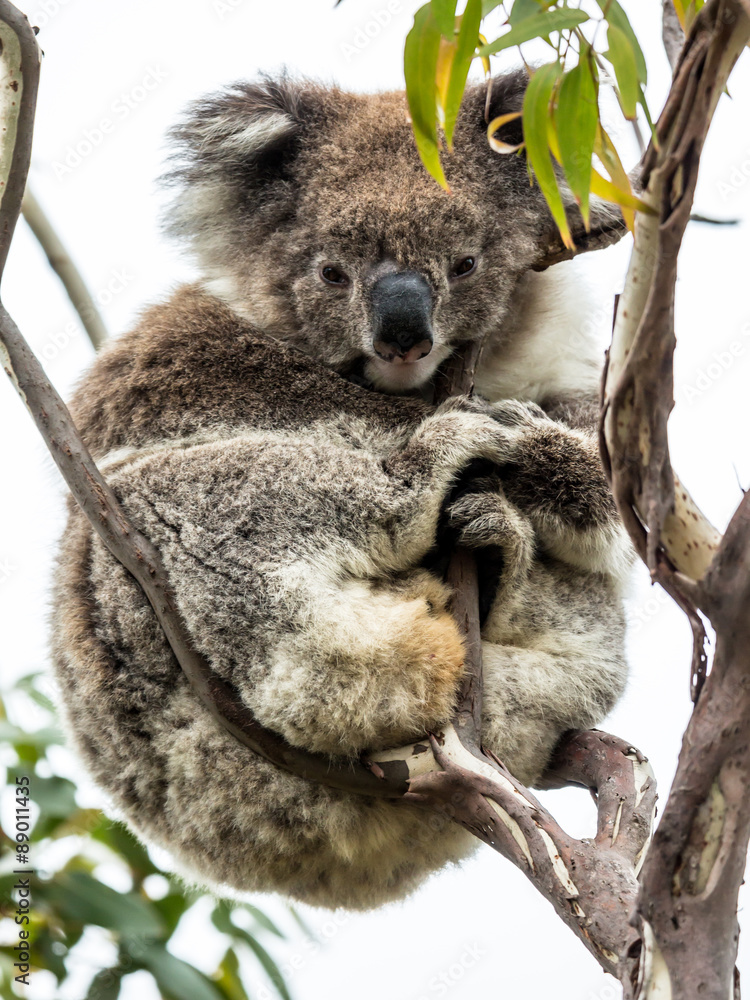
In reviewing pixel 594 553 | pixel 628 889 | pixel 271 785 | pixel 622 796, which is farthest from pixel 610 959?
pixel 594 553

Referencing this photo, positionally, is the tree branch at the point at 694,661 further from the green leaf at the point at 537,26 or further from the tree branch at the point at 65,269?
the tree branch at the point at 65,269

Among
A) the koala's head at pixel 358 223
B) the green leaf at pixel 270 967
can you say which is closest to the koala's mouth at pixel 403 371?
the koala's head at pixel 358 223

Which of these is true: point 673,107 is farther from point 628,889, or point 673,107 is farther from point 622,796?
point 622,796

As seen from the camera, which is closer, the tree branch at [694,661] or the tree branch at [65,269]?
the tree branch at [694,661]

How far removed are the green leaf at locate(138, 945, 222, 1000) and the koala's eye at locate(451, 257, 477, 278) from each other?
228 centimetres

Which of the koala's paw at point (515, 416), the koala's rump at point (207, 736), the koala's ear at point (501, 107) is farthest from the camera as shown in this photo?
the koala's ear at point (501, 107)

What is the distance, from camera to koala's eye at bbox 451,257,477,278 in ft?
8.88

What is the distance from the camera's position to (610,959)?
1.71m

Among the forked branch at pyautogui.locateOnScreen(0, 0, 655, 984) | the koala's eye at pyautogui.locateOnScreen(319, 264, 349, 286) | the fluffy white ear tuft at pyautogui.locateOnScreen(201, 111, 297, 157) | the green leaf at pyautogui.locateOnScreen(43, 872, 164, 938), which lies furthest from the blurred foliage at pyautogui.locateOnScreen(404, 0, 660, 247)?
the green leaf at pyautogui.locateOnScreen(43, 872, 164, 938)

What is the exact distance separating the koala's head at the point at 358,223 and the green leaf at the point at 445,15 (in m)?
1.13

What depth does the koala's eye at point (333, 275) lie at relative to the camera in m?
2.77

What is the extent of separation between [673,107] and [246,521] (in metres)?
1.45

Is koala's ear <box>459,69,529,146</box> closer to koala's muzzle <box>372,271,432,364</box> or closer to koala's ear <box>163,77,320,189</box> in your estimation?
koala's ear <box>163,77,320,189</box>

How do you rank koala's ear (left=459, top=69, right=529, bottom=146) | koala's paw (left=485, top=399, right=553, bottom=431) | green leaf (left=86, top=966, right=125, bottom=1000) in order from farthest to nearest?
1. green leaf (left=86, top=966, right=125, bottom=1000)
2. koala's ear (left=459, top=69, right=529, bottom=146)
3. koala's paw (left=485, top=399, right=553, bottom=431)
